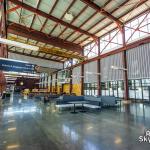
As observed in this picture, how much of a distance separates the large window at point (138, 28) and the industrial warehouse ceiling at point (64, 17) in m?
0.56

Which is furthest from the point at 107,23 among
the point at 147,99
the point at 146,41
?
the point at 147,99

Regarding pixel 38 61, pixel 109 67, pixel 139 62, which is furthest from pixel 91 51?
→ pixel 38 61

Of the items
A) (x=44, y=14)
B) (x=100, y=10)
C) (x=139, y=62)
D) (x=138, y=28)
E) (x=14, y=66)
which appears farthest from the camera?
(x=138, y=28)

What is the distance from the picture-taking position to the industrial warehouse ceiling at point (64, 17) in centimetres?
1031

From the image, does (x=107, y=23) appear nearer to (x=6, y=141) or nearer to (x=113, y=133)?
(x=113, y=133)

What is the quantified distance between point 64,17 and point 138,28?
283 inches

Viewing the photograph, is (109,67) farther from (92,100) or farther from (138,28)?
(92,100)

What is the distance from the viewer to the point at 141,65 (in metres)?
11.3

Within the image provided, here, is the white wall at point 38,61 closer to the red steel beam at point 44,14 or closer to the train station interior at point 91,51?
the train station interior at point 91,51

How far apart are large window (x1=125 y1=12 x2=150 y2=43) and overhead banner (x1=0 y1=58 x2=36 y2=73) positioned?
10.1 metres

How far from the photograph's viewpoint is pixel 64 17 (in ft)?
39.2

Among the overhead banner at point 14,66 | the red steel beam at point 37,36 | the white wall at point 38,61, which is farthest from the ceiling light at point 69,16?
the white wall at point 38,61

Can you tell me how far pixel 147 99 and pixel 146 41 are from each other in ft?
17.3

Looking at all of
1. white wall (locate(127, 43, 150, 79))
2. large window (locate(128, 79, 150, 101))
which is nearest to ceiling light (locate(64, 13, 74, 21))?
white wall (locate(127, 43, 150, 79))
